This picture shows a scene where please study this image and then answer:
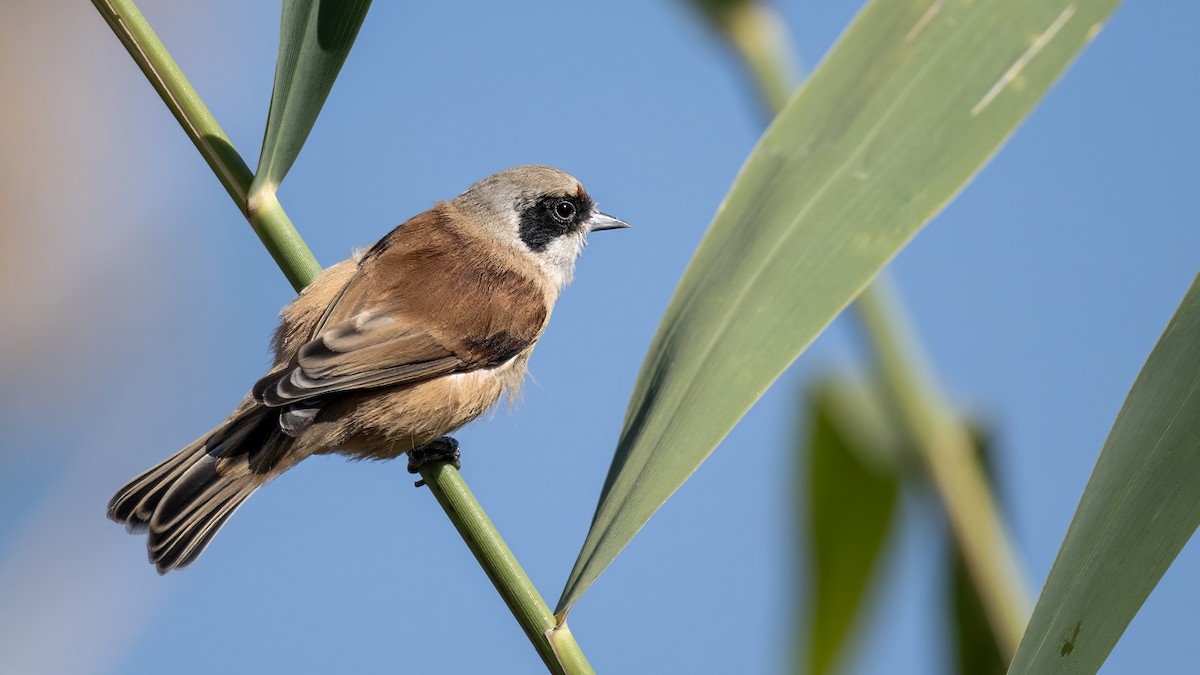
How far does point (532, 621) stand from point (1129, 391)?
0.87m

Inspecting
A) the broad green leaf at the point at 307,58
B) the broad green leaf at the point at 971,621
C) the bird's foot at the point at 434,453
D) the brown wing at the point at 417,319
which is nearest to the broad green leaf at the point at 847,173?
the broad green leaf at the point at 971,621

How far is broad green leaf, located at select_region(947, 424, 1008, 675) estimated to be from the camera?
1.67m

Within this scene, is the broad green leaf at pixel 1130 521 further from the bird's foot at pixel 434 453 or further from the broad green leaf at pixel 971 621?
the bird's foot at pixel 434 453

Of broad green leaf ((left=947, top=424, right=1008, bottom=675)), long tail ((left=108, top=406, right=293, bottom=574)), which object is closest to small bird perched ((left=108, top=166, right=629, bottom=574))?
long tail ((left=108, top=406, right=293, bottom=574))

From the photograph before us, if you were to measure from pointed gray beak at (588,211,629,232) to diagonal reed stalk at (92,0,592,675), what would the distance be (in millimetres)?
1728

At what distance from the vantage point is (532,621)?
1522 mm

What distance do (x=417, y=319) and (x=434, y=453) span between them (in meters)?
0.50

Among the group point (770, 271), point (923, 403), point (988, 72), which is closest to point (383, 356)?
point (923, 403)

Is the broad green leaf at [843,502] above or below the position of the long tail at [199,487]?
above

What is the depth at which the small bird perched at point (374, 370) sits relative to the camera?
8.59 feet

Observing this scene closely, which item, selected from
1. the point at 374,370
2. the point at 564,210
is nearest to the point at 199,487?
the point at 374,370

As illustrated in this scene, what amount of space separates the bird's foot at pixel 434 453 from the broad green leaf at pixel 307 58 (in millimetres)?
969

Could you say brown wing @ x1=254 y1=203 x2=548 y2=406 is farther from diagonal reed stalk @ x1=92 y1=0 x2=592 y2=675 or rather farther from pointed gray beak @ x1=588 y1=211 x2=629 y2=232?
diagonal reed stalk @ x1=92 y1=0 x2=592 y2=675

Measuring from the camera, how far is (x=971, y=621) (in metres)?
1.71
